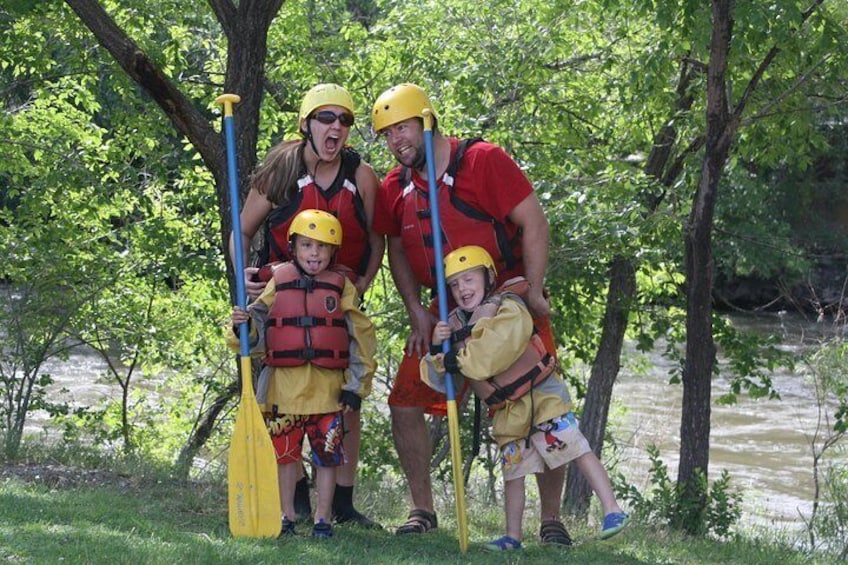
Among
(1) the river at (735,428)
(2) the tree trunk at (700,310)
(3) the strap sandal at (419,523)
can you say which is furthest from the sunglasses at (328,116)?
(1) the river at (735,428)

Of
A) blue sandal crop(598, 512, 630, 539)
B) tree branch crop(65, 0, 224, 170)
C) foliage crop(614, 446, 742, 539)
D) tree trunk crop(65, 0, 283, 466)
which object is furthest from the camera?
foliage crop(614, 446, 742, 539)

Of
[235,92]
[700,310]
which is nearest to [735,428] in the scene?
[700,310]

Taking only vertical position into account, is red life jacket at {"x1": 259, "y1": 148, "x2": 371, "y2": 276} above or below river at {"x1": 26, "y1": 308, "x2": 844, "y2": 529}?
above

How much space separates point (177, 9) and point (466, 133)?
109 inches

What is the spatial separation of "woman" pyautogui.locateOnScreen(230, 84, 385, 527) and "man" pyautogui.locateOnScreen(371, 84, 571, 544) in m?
0.11

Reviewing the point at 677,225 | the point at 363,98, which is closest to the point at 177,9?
the point at 363,98

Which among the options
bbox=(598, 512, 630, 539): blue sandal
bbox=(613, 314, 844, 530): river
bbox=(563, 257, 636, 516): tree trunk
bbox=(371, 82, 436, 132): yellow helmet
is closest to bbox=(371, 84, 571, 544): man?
bbox=(371, 82, 436, 132): yellow helmet

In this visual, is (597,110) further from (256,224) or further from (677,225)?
(256,224)

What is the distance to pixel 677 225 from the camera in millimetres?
9148

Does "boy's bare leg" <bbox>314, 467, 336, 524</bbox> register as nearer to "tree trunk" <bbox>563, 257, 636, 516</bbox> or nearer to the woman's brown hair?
the woman's brown hair

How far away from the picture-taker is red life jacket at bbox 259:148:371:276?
5.68 m

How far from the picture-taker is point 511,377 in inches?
211

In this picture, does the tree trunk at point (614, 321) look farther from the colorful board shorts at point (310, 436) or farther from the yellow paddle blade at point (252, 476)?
the yellow paddle blade at point (252, 476)

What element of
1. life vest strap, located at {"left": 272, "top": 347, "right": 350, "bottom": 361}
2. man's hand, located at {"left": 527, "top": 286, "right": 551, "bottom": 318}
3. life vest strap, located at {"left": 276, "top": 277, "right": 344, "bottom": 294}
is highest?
life vest strap, located at {"left": 276, "top": 277, "right": 344, "bottom": 294}
